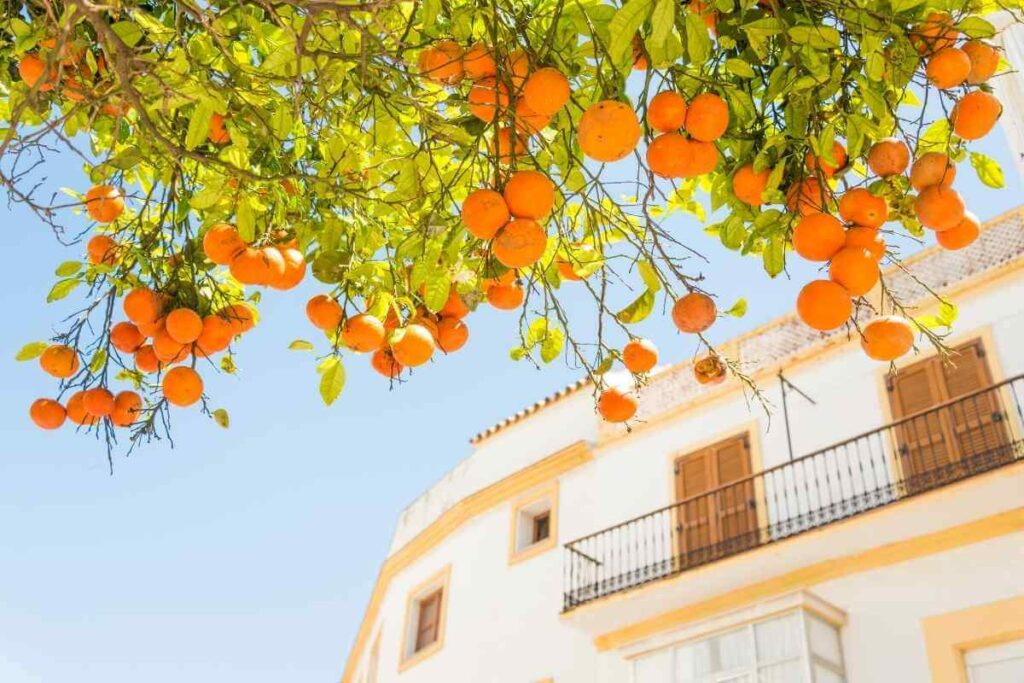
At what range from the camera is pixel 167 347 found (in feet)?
8.41

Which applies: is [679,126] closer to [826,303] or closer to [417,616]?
[826,303]

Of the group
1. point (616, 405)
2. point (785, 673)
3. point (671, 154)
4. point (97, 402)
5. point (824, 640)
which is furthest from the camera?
point (824, 640)

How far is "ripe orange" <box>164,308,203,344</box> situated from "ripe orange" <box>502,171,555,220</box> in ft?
3.75

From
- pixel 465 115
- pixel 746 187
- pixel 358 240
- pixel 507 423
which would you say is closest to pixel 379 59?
pixel 465 115

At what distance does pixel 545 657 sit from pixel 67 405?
9.08 m

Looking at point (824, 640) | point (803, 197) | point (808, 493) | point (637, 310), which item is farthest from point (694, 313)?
point (808, 493)

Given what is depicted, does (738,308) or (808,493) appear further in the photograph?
(808,493)

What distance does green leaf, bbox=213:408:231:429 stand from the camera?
3021mm

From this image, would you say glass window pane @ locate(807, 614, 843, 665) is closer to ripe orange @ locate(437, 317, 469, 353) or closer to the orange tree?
the orange tree

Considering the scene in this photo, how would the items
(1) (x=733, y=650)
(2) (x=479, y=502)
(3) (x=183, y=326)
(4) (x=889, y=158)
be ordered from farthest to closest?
1. (2) (x=479, y=502)
2. (1) (x=733, y=650)
3. (3) (x=183, y=326)
4. (4) (x=889, y=158)

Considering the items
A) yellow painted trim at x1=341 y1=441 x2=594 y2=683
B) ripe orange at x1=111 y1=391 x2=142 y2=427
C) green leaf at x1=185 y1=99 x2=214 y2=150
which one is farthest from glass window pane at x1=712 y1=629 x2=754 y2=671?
green leaf at x1=185 y1=99 x2=214 y2=150

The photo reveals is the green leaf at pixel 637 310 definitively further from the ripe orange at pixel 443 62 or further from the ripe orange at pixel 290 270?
the ripe orange at pixel 290 270

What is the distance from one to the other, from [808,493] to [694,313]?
7.55 meters

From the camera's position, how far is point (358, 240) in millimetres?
2705
